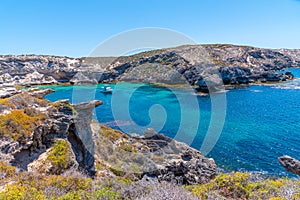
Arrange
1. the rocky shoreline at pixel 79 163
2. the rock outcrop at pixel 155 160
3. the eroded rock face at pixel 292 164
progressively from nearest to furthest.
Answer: the rocky shoreline at pixel 79 163
the eroded rock face at pixel 292 164
the rock outcrop at pixel 155 160

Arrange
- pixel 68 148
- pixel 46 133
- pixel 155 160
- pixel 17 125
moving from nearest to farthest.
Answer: pixel 17 125 → pixel 68 148 → pixel 46 133 → pixel 155 160

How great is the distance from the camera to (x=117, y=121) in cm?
3659

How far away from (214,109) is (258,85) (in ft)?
128

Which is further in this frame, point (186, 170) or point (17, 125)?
point (186, 170)

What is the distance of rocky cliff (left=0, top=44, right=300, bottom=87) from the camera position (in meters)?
78.2

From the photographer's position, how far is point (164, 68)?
9338 cm

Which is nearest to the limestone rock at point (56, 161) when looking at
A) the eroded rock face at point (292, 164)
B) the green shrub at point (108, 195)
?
the green shrub at point (108, 195)

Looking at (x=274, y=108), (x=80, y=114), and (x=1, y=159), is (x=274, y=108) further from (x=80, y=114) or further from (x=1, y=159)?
(x=1, y=159)

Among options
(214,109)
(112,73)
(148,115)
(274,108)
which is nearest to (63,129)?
(148,115)

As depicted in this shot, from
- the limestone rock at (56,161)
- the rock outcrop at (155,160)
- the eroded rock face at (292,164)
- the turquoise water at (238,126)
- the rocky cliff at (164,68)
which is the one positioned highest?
the rocky cliff at (164,68)

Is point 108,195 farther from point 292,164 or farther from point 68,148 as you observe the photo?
point 292,164

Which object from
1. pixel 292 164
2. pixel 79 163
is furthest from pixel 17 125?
pixel 292 164

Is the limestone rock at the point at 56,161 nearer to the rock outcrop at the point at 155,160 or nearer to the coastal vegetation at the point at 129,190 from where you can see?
the coastal vegetation at the point at 129,190

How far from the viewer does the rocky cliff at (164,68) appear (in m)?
78.2
